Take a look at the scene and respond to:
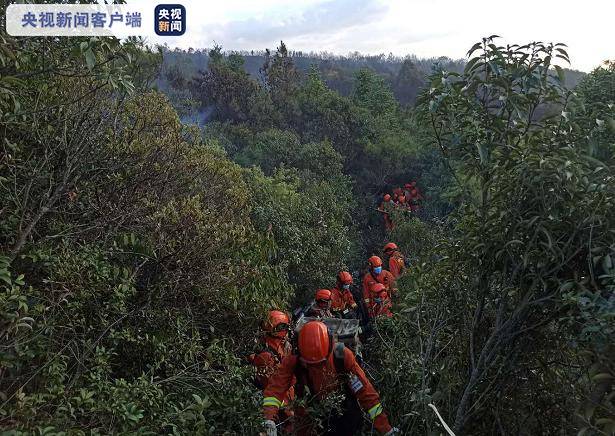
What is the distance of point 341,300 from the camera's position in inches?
338

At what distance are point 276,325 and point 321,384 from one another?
1339mm

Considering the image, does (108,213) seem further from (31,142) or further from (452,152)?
(452,152)

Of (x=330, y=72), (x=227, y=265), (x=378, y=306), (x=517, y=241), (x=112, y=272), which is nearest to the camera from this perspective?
(x=517, y=241)

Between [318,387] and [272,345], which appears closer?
[318,387]

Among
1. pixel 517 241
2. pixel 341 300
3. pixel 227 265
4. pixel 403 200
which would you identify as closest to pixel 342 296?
pixel 341 300

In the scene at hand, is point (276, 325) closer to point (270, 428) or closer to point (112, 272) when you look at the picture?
point (270, 428)

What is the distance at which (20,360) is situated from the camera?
139 inches

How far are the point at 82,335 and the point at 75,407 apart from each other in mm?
863

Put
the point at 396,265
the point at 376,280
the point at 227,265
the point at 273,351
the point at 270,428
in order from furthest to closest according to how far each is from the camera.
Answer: the point at 396,265 < the point at 376,280 < the point at 273,351 < the point at 227,265 < the point at 270,428

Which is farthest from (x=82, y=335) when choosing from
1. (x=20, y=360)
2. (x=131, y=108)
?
(x=131, y=108)

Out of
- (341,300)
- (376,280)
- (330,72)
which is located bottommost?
(341,300)

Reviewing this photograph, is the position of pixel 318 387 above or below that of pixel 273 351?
above

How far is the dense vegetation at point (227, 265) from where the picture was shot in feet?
9.42

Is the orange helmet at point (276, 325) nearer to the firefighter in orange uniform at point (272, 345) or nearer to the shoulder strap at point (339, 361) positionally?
the firefighter in orange uniform at point (272, 345)
